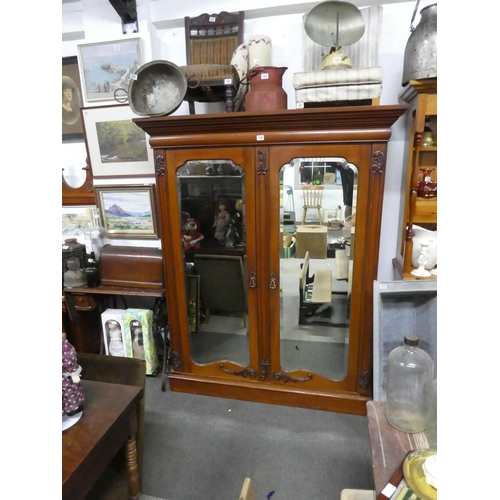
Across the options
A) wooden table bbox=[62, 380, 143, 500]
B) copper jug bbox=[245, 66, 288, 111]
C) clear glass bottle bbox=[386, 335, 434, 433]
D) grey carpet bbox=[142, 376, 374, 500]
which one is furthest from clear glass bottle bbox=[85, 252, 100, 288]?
clear glass bottle bbox=[386, 335, 434, 433]

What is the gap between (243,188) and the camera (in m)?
1.66

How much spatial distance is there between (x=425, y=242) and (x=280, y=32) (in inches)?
55.1

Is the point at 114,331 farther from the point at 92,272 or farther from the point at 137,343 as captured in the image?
the point at 92,272

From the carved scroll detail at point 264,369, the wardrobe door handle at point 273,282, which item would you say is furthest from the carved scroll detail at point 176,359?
the wardrobe door handle at point 273,282

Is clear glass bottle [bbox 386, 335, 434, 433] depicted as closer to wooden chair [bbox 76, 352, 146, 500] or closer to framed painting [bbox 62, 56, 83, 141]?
wooden chair [bbox 76, 352, 146, 500]

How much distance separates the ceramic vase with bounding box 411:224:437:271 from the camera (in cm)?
163

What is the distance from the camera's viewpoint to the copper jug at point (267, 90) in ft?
5.10

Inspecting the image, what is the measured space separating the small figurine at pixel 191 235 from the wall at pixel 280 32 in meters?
0.77

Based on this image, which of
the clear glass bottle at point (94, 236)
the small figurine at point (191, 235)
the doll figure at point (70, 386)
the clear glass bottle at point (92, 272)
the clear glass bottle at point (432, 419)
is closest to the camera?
the clear glass bottle at point (432, 419)

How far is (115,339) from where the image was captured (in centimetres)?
217

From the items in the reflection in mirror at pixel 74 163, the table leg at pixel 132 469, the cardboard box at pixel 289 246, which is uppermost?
the reflection in mirror at pixel 74 163

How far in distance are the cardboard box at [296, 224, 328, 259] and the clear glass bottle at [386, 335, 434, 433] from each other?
75cm

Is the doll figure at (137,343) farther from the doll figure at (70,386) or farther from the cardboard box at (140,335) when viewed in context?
the doll figure at (70,386)
